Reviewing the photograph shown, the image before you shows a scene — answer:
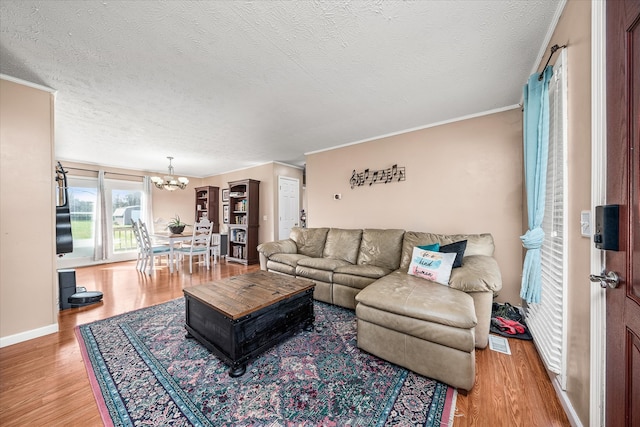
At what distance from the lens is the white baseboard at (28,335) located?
6.66 ft

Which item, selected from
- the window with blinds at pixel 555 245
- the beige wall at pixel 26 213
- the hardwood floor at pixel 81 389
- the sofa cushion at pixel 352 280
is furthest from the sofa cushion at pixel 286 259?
the window with blinds at pixel 555 245

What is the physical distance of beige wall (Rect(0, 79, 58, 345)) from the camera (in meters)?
2.06

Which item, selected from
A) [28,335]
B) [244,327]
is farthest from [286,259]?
[28,335]

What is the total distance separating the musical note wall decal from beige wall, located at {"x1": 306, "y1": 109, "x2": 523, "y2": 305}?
67mm

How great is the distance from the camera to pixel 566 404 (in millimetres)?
1322

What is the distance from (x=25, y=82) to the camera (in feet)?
Result: 7.01

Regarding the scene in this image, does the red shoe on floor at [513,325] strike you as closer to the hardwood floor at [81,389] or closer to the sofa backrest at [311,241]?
the hardwood floor at [81,389]

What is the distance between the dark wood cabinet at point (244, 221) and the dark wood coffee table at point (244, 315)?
3.21 m

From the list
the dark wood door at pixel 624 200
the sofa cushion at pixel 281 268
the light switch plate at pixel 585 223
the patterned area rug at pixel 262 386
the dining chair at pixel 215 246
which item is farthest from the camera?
the dining chair at pixel 215 246

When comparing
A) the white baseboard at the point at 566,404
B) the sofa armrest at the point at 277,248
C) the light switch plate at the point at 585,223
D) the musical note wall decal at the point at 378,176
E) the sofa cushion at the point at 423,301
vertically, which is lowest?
the white baseboard at the point at 566,404

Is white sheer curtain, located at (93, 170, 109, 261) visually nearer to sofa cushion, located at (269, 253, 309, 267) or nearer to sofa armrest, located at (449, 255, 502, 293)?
sofa cushion, located at (269, 253, 309, 267)

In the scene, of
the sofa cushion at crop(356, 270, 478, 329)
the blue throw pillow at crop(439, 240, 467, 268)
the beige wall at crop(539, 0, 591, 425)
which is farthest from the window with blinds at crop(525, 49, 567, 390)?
the blue throw pillow at crop(439, 240, 467, 268)

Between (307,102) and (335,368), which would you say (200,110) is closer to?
(307,102)

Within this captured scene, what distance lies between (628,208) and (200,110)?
346cm
